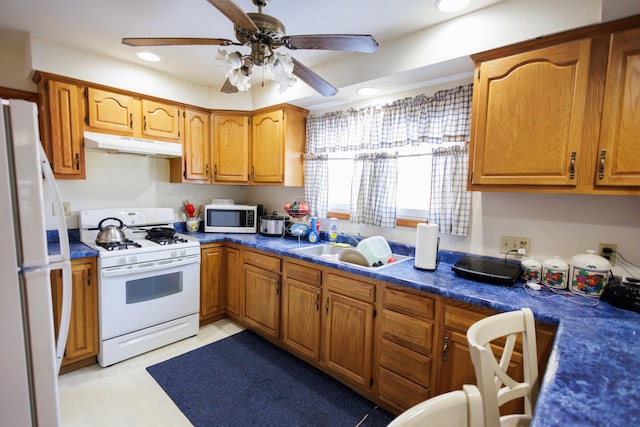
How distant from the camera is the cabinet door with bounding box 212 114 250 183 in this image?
3.18 metres

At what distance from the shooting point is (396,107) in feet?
7.82

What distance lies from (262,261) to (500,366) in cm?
193

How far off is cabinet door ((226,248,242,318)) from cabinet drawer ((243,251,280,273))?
0.14 metres

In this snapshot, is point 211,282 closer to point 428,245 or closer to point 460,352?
point 428,245

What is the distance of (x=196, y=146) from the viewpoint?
3074mm

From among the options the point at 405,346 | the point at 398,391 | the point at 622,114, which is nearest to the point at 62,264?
the point at 405,346

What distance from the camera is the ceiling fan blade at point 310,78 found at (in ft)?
5.30

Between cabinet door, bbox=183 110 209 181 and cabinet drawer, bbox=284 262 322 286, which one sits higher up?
cabinet door, bbox=183 110 209 181

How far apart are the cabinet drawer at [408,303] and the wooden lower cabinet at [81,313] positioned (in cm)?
207

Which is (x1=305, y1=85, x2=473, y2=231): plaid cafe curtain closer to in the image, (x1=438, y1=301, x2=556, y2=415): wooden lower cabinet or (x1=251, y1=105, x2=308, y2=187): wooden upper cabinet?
(x1=251, y1=105, x2=308, y2=187): wooden upper cabinet

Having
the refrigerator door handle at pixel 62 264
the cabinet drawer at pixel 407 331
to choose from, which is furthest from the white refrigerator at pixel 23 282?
the cabinet drawer at pixel 407 331

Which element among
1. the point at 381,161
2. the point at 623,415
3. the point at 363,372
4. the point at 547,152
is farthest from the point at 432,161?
the point at 623,415

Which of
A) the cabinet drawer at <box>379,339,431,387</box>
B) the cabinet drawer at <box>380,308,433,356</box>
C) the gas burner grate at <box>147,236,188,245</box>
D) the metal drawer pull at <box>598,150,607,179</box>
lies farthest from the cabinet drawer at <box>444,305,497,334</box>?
the gas burner grate at <box>147,236,188,245</box>

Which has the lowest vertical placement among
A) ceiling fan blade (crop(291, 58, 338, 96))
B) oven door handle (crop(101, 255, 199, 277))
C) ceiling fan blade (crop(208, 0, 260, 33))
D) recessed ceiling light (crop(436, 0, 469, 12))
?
oven door handle (crop(101, 255, 199, 277))
